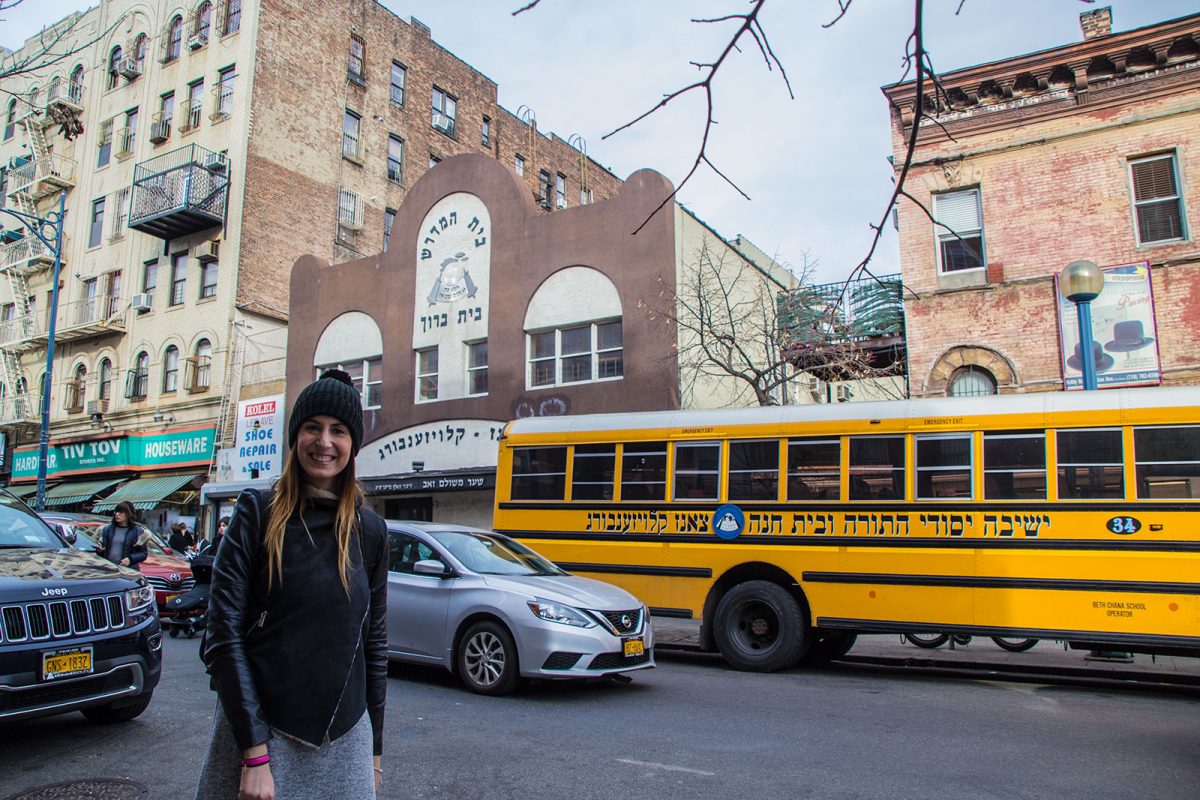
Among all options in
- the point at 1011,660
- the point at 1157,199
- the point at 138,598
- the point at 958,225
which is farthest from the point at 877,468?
the point at 1157,199

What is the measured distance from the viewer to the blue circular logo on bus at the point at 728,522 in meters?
10.5

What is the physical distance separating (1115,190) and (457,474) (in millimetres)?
14080

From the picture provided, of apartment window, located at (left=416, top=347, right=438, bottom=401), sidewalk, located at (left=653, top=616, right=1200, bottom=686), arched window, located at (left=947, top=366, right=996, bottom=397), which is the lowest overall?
sidewalk, located at (left=653, top=616, right=1200, bottom=686)

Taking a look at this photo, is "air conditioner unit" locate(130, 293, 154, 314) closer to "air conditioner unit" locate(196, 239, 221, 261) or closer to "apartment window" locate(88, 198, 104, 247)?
"air conditioner unit" locate(196, 239, 221, 261)

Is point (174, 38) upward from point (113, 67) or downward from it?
upward

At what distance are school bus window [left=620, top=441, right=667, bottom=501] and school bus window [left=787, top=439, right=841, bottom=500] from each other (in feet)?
5.27

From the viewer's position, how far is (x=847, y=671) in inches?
409

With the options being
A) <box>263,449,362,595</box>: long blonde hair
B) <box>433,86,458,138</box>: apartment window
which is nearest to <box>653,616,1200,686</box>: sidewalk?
<box>263,449,362,595</box>: long blonde hair

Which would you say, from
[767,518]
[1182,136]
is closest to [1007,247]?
[1182,136]

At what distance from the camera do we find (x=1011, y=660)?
11.2m

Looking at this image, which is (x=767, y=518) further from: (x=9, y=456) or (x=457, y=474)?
(x=9, y=456)

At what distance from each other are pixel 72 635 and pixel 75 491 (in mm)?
28116

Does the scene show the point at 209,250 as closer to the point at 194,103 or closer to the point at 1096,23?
the point at 194,103

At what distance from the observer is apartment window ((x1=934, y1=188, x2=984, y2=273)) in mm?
16578
